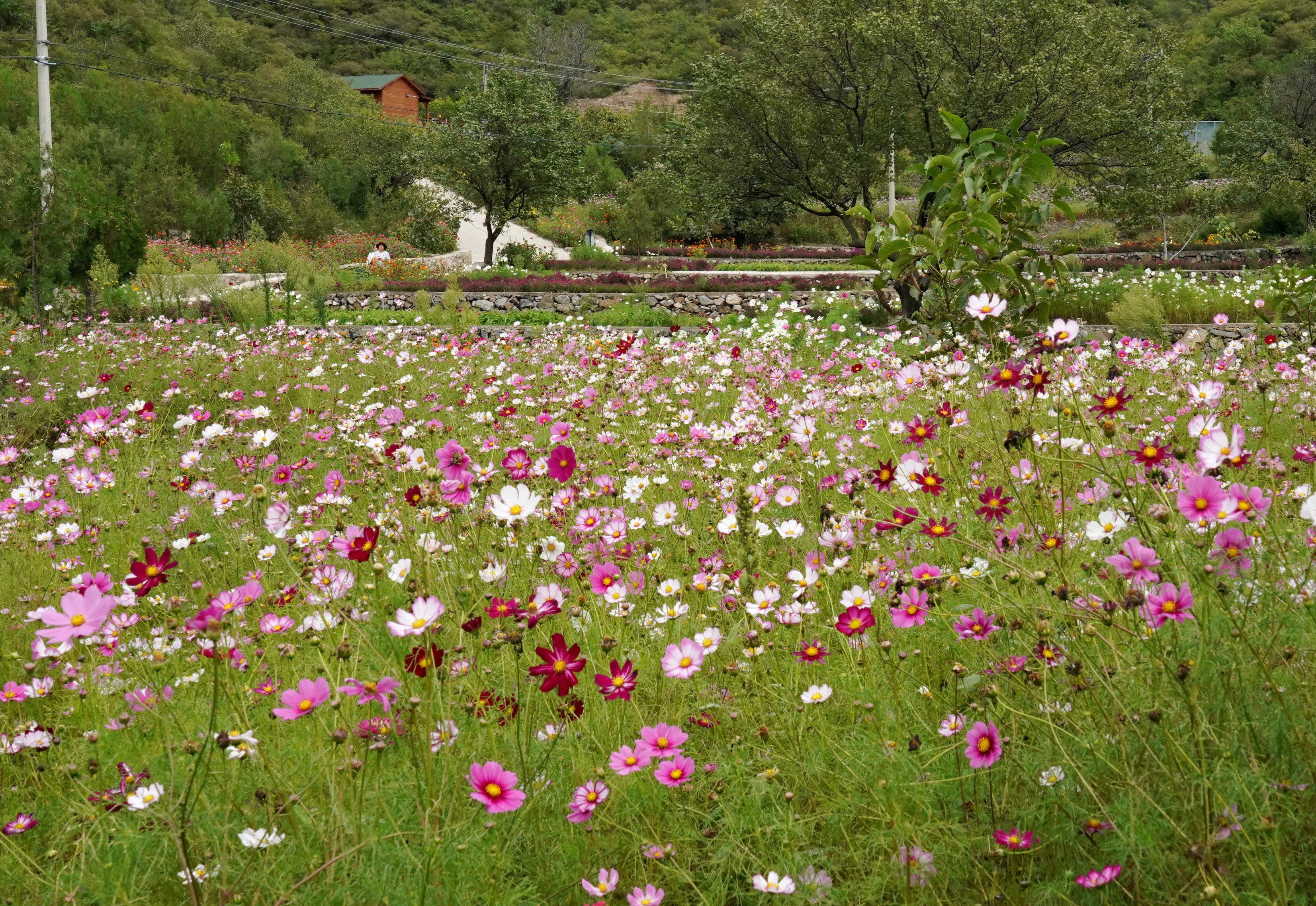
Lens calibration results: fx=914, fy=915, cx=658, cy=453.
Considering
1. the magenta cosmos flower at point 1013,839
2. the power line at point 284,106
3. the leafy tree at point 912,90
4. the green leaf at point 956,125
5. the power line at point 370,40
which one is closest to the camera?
the magenta cosmos flower at point 1013,839

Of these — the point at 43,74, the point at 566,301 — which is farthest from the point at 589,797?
the point at 43,74

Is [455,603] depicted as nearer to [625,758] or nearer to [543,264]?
[625,758]

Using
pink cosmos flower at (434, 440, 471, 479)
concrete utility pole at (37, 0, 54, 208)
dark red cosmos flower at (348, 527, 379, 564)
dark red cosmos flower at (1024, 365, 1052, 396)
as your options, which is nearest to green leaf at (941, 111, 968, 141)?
dark red cosmos flower at (1024, 365, 1052, 396)

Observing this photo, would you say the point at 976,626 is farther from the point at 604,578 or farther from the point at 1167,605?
the point at 604,578

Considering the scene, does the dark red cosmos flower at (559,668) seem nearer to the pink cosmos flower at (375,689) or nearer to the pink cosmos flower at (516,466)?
the pink cosmos flower at (375,689)

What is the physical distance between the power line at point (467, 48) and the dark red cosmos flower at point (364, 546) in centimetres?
5711

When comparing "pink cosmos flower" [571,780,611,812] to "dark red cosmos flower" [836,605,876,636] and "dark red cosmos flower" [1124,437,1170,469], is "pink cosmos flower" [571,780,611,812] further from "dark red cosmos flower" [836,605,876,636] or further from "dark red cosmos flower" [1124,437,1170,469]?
"dark red cosmos flower" [1124,437,1170,469]

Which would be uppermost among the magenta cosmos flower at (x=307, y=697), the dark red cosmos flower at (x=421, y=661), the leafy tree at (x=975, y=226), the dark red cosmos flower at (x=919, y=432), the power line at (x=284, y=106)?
the power line at (x=284, y=106)

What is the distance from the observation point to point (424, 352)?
6.73 m

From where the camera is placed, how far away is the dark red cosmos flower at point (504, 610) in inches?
53.1

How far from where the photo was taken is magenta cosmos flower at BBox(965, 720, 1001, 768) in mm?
1200

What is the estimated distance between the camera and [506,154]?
24438 mm

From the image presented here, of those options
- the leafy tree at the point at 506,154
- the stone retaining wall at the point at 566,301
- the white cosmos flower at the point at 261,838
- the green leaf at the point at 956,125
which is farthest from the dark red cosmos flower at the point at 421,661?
the leafy tree at the point at 506,154

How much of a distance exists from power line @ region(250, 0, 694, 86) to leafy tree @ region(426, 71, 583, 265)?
31925 mm
